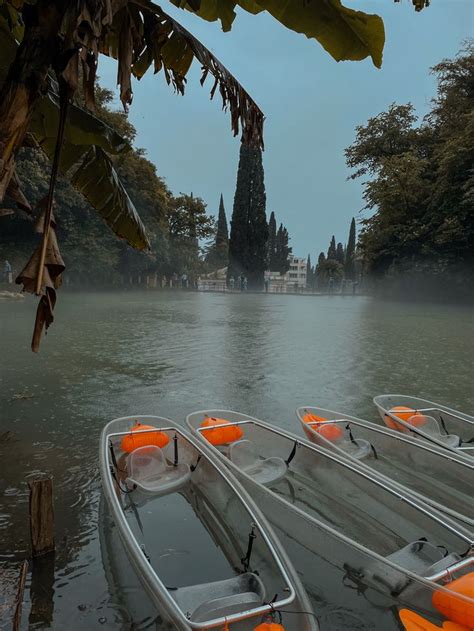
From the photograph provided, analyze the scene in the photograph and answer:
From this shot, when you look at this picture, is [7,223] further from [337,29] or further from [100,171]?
[337,29]

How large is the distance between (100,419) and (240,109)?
477 cm

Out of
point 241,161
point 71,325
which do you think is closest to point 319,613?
point 71,325

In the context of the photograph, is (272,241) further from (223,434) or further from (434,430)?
(223,434)

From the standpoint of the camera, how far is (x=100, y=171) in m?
4.82

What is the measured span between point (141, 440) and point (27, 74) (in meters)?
3.51

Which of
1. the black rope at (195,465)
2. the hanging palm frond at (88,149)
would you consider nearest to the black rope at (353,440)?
the black rope at (195,465)

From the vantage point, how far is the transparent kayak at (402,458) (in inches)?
193

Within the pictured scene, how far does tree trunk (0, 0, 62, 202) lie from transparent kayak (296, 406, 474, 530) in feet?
12.7

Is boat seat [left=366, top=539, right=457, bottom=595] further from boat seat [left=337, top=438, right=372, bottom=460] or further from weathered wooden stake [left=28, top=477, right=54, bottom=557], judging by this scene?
weathered wooden stake [left=28, top=477, right=54, bottom=557]

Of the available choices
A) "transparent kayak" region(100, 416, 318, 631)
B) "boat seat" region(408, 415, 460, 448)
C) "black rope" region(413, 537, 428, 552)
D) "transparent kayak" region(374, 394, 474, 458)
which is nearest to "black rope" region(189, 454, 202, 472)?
"transparent kayak" region(100, 416, 318, 631)

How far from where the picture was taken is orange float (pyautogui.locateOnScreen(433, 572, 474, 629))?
112 inches

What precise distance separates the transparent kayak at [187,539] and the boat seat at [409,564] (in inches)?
24.1

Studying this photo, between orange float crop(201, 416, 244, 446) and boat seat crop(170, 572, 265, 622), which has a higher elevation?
orange float crop(201, 416, 244, 446)

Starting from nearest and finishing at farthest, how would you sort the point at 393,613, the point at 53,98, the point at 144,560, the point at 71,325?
the point at 144,560 < the point at 393,613 < the point at 53,98 < the point at 71,325
